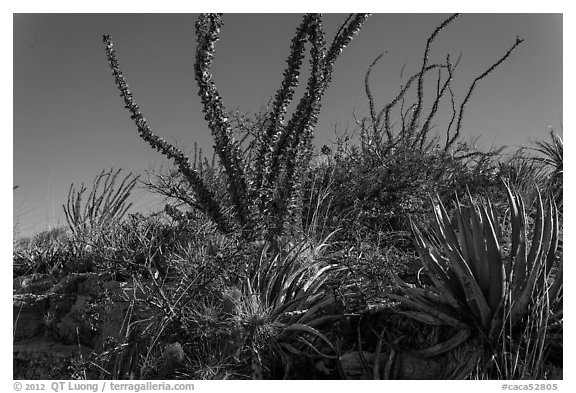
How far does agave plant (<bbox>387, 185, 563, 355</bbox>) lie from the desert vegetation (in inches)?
0.5

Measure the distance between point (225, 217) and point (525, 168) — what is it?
630 centimetres

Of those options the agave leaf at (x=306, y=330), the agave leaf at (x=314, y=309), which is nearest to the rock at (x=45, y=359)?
the agave leaf at (x=306, y=330)

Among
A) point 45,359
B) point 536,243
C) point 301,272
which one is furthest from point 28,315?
point 536,243

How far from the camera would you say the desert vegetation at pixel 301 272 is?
13.0 feet

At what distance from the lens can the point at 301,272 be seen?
5355mm

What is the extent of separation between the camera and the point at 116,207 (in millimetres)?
9367

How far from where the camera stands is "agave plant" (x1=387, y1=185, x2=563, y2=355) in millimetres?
3795

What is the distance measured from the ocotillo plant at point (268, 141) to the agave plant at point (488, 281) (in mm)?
2909

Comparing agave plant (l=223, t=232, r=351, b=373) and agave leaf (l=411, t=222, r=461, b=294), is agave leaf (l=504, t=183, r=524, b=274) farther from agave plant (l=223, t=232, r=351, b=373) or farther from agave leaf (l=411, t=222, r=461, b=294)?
agave plant (l=223, t=232, r=351, b=373)

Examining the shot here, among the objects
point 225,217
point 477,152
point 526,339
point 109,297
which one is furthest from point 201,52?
point 477,152

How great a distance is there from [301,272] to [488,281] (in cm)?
191

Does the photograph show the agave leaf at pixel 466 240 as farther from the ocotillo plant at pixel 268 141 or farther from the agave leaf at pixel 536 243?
the ocotillo plant at pixel 268 141

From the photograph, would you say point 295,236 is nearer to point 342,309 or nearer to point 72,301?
point 342,309
